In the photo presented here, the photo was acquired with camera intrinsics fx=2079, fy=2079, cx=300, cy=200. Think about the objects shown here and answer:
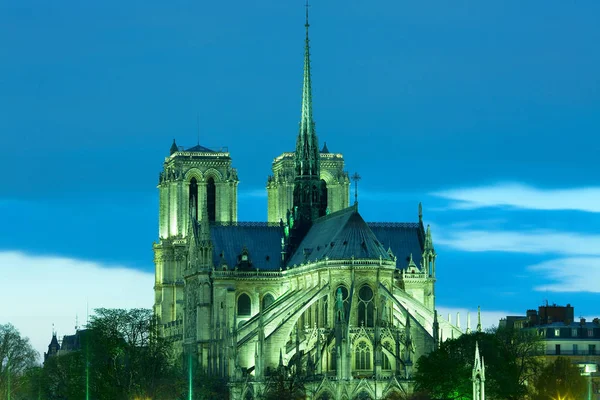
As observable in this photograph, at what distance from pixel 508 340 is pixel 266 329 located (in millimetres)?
20917

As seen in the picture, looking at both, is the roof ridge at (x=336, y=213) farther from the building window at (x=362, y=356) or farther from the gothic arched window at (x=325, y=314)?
the building window at (x=362, y=356)

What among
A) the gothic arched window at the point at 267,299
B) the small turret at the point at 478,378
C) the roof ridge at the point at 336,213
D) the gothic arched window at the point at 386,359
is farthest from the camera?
the gothic arched window at the point at 267,299

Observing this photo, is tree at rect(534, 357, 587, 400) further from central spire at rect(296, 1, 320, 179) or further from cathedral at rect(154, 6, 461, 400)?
central spire at rect(296, 1, 320, 179)

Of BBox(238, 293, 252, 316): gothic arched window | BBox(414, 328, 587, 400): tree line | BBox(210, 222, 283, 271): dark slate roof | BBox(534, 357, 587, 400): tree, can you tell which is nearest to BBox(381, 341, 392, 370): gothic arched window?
BBox(414, 328, 587, 400): tree line

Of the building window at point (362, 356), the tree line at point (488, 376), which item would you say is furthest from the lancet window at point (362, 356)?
the tree line at point (488, 376)

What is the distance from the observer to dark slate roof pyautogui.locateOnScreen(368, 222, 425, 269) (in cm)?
18962

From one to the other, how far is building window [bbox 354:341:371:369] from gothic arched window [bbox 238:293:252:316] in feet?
73.0

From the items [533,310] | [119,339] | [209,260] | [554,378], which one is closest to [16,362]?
[209,260]

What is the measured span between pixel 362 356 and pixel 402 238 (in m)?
29.6

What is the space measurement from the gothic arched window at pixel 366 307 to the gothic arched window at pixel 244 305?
17.9 metres

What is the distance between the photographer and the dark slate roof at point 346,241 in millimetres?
170500

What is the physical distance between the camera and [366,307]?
169 metres

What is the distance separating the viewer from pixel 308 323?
6713 inches

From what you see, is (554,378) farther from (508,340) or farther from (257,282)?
(257,282)
